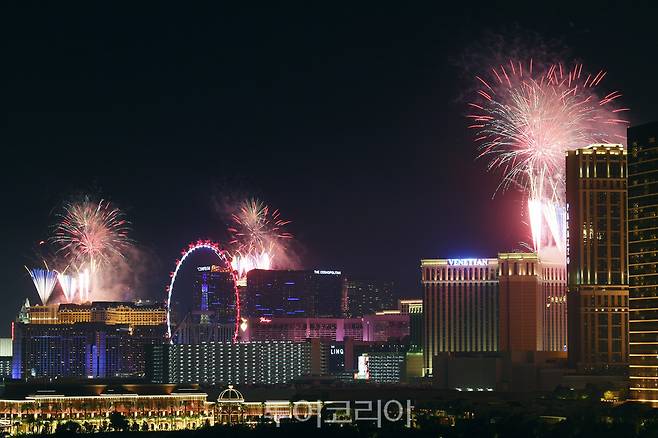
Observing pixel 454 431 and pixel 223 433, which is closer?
pixel 454 431

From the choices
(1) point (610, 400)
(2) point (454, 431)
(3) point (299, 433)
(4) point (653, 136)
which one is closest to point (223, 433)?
(3) point (299, 433)

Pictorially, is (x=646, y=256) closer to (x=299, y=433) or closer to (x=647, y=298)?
(x=647, y=298)

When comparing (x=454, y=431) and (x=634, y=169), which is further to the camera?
(x=634, y=169)

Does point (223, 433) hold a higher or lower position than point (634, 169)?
lower

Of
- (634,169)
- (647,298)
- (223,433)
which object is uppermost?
(634,169)

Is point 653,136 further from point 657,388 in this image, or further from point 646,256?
point 657,388

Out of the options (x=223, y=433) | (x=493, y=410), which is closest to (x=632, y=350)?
(x=493, y=410)
